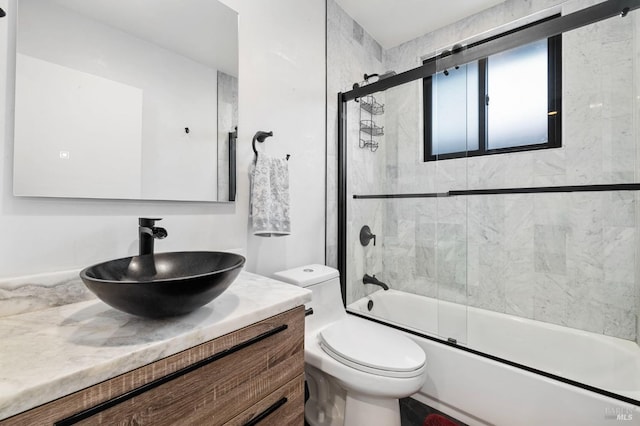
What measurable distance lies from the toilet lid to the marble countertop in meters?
0.51

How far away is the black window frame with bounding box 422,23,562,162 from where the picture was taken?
171 centimetres

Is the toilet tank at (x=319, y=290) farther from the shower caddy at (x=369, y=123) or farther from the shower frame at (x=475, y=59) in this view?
the shower caddy at (x=369, y=123)

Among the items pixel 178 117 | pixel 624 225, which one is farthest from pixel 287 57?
pixel 624 225

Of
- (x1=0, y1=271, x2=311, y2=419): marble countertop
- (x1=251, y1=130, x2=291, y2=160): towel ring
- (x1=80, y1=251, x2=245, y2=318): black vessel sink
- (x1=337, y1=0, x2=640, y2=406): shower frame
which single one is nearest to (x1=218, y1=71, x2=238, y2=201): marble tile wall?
(x1=251, y1=130, x2=291, y2=160): towel ring

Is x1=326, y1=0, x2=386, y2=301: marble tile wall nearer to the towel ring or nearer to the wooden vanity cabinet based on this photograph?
the towel ring

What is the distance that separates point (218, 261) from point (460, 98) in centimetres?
174

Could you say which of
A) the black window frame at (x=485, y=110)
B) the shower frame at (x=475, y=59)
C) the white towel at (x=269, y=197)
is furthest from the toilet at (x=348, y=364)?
the black window frame at (x=485, y=110)

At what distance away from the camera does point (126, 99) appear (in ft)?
3.30

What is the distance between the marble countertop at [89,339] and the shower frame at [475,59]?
117cm

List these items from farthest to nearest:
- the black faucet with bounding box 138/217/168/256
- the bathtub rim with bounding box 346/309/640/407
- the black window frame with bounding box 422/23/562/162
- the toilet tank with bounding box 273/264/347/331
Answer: the black window frame with bounding box 422/23/562/162, the toilet tank with bounding box 273/264/347/331, the bathtub rim with bounding box 346/309/640/407, the black faucet with bounding box 138/217/168/256

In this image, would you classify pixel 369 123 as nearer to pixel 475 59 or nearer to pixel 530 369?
pixel 475 59

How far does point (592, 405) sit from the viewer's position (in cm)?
112

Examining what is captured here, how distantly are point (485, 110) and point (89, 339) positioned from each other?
2.34 meters

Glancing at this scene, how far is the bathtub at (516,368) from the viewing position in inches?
45.9
